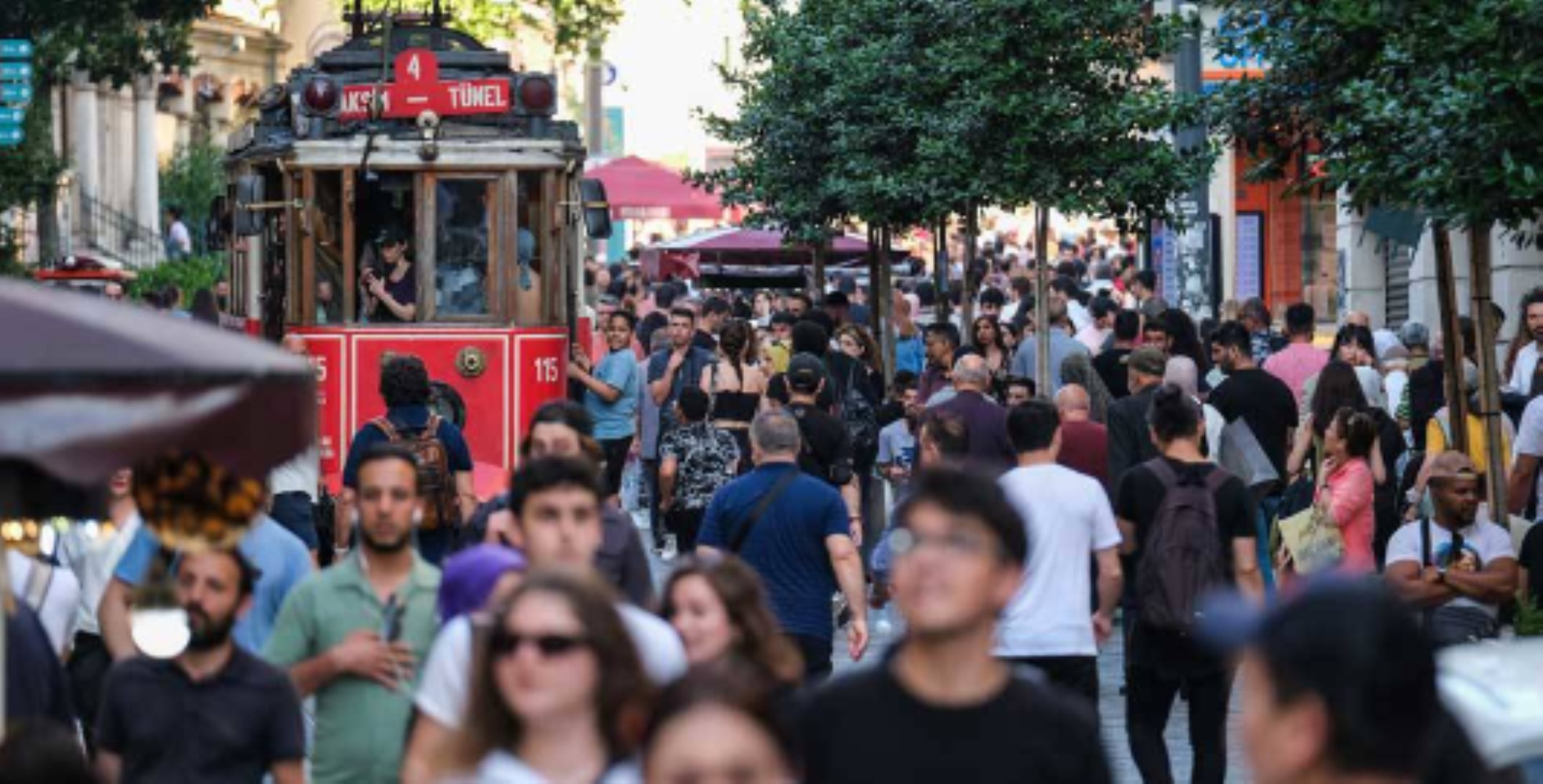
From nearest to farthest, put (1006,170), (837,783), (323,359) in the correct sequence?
1. (837,783)
2. (323,359)
3. (1006,170)

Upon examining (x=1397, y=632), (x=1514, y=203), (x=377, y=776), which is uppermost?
(x=1514, y=203)

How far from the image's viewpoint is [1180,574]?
11633 mm

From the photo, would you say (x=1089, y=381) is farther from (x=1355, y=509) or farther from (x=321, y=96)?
(x=321, y=96)

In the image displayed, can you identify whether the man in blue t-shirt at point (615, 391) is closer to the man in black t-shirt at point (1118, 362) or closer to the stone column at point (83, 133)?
the man in black t-shirt at point (1118, 362)

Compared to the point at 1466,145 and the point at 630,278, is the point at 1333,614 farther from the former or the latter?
the point at 630,278

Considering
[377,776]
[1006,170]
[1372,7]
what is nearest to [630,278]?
[1006,170]

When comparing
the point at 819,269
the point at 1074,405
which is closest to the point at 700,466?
the point at 1074,405

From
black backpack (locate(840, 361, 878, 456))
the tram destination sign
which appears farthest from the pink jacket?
the tram destination sign

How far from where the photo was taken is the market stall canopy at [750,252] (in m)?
35.5

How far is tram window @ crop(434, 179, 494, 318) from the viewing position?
64.5 ft

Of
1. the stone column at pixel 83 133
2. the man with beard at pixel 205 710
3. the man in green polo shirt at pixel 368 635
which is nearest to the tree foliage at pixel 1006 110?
the man in green polo shirt at pixel 368 635

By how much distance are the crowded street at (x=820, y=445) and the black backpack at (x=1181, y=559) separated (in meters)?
0.02

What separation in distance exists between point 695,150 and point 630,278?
170 ft

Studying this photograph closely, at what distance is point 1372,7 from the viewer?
1524cm
